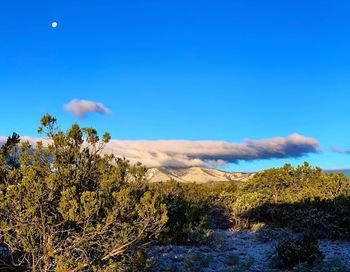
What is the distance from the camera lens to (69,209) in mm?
7461

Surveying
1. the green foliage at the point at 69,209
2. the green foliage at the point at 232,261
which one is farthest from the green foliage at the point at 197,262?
the green foliage at the point at 69,209

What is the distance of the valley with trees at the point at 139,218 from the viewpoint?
7.86m

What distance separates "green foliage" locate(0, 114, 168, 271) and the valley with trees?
0.08ft

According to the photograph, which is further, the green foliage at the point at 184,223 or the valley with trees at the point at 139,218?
the green foliage at the point at 184,223

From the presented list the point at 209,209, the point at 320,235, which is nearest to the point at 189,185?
the point at 209,209

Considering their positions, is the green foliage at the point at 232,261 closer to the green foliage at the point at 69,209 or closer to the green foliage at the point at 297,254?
the green foliage at the point at 297,254

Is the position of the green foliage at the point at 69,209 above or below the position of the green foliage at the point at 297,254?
above

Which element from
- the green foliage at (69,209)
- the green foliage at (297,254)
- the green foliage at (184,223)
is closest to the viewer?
the green foliage at (69,209)

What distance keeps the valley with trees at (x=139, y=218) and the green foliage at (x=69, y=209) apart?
23 mm

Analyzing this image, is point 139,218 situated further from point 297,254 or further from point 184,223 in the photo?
point 184,223

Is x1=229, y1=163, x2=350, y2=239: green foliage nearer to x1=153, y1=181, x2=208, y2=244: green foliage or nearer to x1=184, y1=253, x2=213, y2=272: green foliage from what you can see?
x1=153, y1=181, x2=208, y2=244: green foliage

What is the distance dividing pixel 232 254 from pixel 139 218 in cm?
615

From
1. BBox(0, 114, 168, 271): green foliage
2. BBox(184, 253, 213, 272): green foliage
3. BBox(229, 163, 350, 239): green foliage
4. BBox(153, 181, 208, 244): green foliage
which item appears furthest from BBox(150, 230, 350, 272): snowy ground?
BBox(0, 114, 168, 271): green foliage

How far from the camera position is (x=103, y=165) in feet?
30.7
